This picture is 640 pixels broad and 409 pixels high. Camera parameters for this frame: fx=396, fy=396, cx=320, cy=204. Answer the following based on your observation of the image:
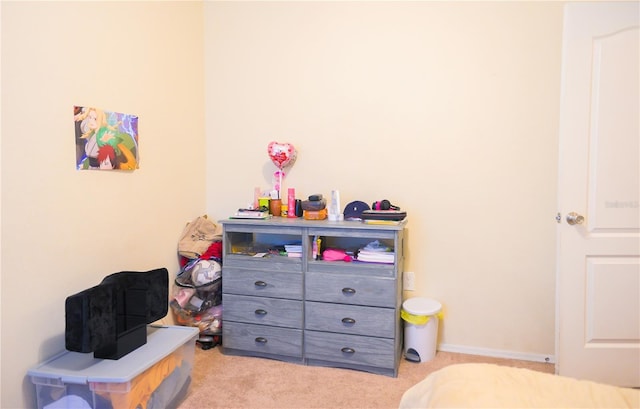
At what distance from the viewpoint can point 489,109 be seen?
8.13 ft

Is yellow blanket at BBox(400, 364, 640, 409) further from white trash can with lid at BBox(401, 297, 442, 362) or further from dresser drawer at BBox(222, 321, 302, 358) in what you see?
dresser drawer at BBox(222, 321, 302, 358)

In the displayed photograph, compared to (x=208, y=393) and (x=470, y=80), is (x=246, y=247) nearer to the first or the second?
(x=208, y=393)

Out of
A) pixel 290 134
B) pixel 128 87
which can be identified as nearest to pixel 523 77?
pixel 290 134

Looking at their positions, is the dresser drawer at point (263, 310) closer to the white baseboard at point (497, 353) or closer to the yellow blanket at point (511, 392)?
the white baseboard at point (497, 353)

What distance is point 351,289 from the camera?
2.32 metres

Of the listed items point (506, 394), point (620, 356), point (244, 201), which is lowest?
point (620, 356)

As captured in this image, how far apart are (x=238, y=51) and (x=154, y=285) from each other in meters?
1.79

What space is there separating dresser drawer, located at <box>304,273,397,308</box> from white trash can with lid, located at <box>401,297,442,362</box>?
0.85ft

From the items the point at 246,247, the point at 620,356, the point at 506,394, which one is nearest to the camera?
the point at 506,394

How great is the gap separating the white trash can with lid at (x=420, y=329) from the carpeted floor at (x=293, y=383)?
6 cm

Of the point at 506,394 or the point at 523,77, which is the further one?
the point at 523,77

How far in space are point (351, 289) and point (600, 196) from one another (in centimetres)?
144

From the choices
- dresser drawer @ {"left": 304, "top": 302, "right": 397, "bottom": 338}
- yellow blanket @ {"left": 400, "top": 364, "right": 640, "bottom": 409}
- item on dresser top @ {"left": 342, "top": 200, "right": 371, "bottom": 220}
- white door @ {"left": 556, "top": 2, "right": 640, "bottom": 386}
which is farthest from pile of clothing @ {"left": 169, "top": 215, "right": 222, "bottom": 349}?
white door @ {"left": 556, "top": 2, "right": 640, "bottom": 386}

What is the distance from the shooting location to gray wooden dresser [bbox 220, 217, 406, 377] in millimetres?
2281
